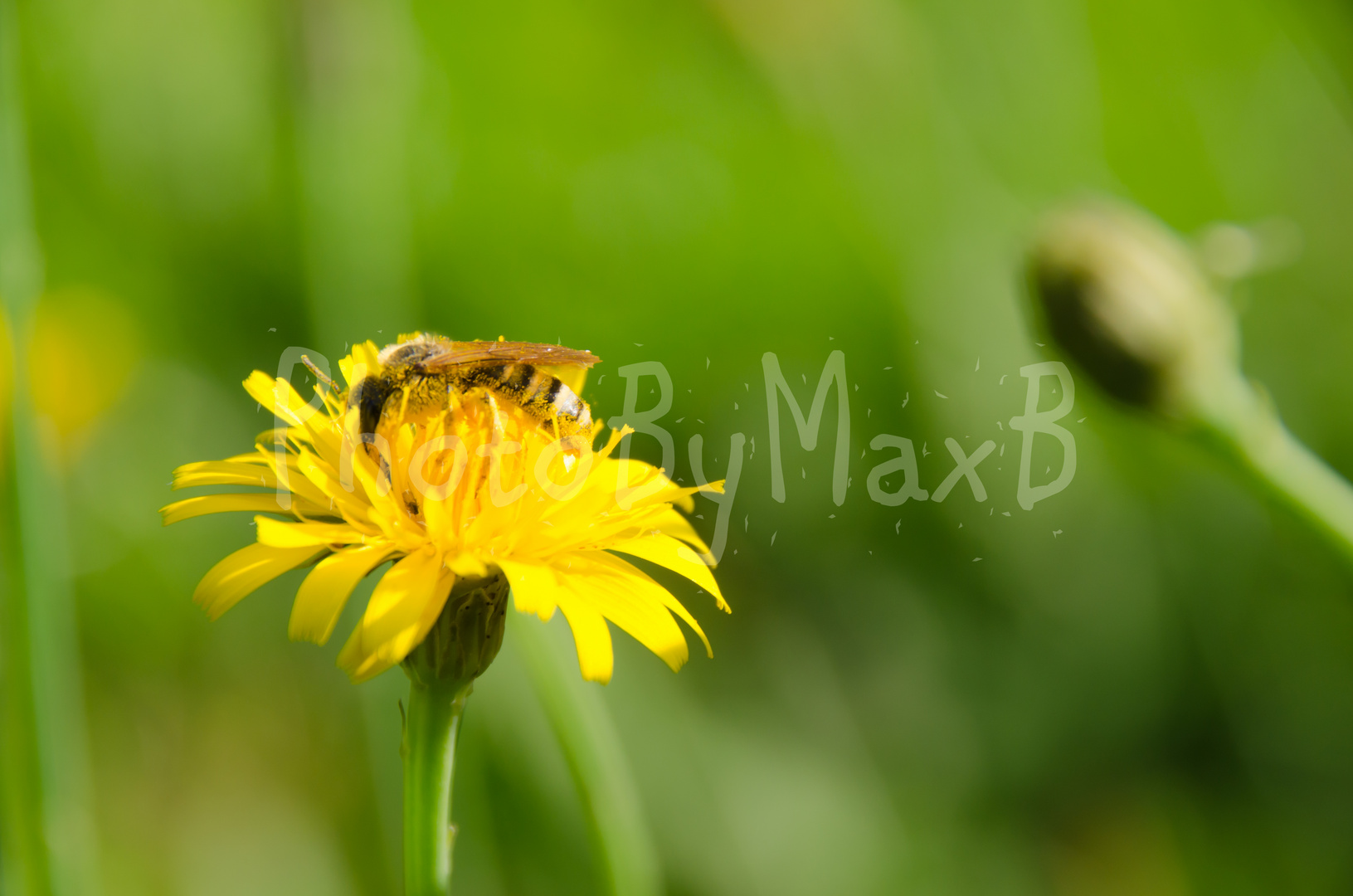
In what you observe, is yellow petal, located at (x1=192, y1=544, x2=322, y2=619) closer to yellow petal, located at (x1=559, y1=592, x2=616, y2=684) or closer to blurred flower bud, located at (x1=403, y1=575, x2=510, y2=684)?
blurred flower bud, located at (x1=403, y1=575, x2=510, y2=684)

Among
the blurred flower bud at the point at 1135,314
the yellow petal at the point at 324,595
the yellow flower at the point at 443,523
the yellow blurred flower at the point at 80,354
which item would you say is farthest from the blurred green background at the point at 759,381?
the yellow petal at the point at 324,595

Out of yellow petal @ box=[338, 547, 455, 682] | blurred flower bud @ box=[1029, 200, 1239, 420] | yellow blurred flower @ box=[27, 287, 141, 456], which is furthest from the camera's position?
yellow blurred flower @ box=[27, 287, 141, 456]

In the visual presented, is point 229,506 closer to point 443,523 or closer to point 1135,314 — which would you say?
point 443,523

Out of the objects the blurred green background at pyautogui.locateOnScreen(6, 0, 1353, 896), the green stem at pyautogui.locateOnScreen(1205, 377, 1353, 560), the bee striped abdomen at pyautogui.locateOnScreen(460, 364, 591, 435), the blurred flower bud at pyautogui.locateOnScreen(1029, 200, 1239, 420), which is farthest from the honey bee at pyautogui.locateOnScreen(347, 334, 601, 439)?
the green stem at pyautogui.locateOnScreen(1205, 377, 1353, 560)

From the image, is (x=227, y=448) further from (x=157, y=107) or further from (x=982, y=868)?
(x=982, y=868)

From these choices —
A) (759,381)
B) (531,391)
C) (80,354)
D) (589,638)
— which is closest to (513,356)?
(531,391)

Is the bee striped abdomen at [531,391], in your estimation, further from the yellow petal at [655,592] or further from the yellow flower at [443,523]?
the yellow petal at [655,592]

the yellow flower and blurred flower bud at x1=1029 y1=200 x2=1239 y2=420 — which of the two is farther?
→ blurred flower bud at x1=1029 y1=200 x2=1239 y2=420
